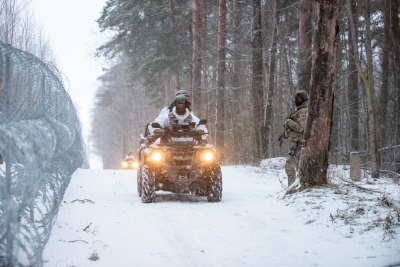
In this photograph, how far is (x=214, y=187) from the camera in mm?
7590

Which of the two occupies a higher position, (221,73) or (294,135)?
(221,73)

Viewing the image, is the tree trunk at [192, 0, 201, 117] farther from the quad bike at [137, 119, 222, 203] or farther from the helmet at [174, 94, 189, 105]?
the quad bike at [137, 119, 222, 203]

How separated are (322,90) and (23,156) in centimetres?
502

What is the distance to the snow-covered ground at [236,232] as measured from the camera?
4.03m

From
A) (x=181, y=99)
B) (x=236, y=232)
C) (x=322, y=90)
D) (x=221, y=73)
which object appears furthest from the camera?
(x=221, y=73)

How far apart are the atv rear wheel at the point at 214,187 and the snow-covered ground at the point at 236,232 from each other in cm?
17

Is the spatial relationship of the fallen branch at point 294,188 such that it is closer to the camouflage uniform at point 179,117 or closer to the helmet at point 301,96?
the helmet at point 301,96

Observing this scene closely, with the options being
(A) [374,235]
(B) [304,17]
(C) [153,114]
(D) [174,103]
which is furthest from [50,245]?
(C) [153,114]

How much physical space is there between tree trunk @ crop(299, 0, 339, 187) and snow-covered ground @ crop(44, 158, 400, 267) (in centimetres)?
42

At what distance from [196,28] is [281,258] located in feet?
49.4

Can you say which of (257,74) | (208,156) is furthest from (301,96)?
(257,74)

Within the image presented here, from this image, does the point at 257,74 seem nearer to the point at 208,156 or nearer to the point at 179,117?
the point at 179,117

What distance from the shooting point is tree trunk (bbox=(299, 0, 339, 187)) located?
21.6 ft

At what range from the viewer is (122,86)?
143 ft
